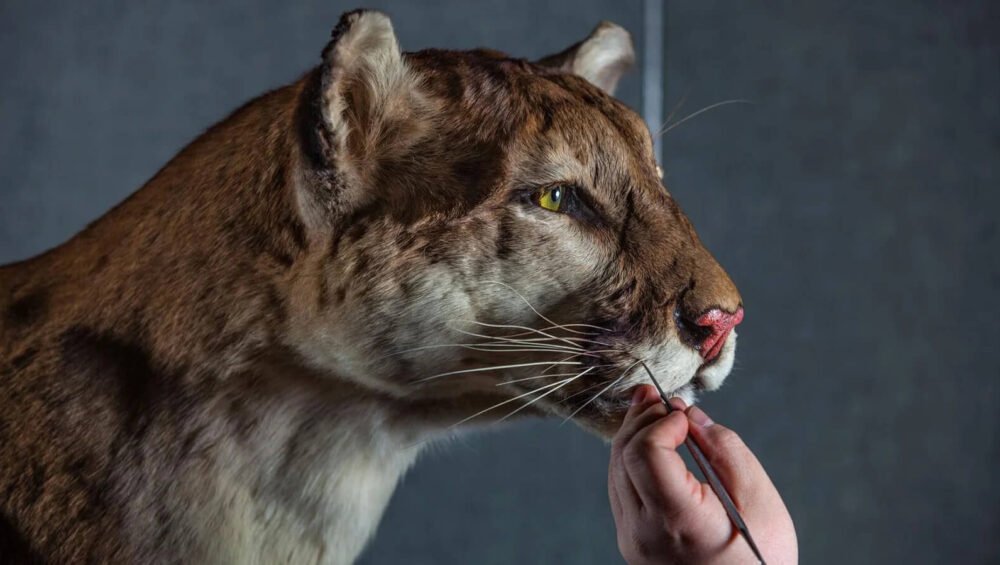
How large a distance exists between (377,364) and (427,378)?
56mm

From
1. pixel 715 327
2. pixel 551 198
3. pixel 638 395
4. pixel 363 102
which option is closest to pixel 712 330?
pixel 715 327

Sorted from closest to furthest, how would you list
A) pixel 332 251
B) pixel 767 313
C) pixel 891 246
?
pixel 332 251 → pixel 891 246 → pixel 767 313

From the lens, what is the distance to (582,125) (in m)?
1.11

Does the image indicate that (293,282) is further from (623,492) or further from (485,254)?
(623,492)

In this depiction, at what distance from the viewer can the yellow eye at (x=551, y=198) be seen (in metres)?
1.08

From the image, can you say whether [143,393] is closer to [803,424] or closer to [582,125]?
[582,125]

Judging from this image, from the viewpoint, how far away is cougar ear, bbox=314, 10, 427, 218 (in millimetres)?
1005

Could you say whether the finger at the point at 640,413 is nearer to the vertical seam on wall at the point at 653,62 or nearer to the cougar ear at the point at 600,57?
the cougar ear at the point at 600,57

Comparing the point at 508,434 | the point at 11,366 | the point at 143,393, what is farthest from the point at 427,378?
the point at 508,434

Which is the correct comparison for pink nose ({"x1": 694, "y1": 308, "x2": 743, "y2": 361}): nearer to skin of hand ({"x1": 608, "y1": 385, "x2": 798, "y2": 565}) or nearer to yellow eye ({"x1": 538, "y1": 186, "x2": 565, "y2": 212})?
skin of hand ({"x1": 608, "y1": 385, "x2": 798, "y2": 565})

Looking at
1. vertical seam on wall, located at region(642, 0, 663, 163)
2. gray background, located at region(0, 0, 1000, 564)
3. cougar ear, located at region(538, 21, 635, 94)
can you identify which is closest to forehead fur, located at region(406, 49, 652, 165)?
cougar ear, located at region(538, 21, 635, 94)

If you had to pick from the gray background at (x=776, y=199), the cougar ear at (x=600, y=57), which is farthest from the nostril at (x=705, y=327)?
the gray background at (x=776, y=199)

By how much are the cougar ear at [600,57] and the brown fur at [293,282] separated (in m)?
0.27

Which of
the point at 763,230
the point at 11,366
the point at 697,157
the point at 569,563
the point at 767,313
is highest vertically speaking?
the point at 11,366
